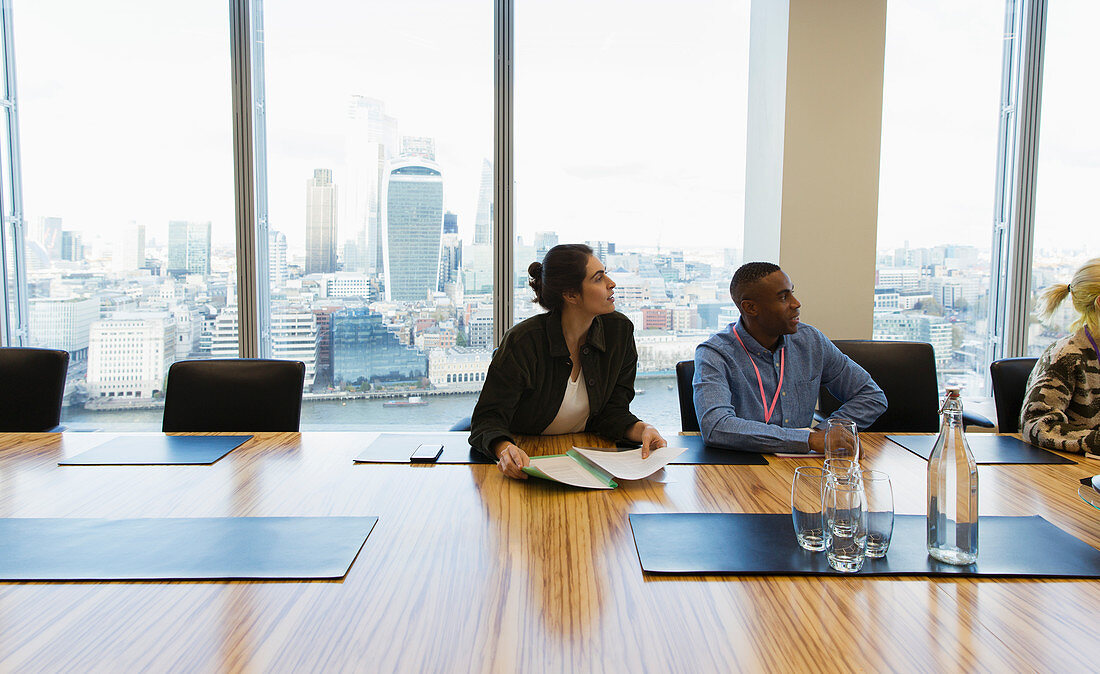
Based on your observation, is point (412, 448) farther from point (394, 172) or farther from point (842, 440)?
point (394, 172)

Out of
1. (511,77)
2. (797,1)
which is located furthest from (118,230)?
(797,1)

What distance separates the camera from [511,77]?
360cm

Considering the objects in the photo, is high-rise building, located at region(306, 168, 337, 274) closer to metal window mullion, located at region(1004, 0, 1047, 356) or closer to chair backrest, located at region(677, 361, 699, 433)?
chair backrest, located at region(677, 361, 699, 433)

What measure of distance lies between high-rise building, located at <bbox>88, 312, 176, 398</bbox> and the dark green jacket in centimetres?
239

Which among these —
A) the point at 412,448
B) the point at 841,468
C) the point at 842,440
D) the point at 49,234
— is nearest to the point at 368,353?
the point at 49,234

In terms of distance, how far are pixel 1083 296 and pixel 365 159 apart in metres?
3.09

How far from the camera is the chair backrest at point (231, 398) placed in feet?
7.79

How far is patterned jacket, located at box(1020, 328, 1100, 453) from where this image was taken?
2074mm

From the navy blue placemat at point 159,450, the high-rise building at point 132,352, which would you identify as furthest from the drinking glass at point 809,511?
the high-rise building at point 132,352

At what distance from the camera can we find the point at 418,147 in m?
3.63

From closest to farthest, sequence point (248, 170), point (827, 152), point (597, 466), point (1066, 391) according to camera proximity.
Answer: point (597, 466), point (1066, 391), point (827, 152), point (248, 170)

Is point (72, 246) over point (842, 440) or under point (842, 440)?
over

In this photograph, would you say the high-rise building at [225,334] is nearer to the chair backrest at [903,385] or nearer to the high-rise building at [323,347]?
the high-rise building at [323,347]

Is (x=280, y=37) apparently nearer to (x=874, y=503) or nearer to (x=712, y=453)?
(x=712, y=453)
